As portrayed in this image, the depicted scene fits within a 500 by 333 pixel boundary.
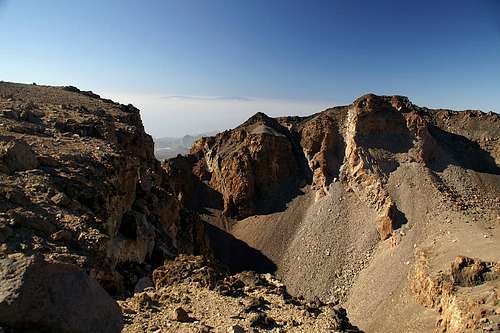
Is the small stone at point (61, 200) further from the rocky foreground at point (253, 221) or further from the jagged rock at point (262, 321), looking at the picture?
the jagged rock at point (262, 321)

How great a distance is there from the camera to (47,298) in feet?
20.4

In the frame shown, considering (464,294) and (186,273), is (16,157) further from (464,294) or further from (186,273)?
(464,294)

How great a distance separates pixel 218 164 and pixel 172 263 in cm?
5034

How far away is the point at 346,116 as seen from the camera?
195ft

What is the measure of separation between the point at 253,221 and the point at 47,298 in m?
52.6

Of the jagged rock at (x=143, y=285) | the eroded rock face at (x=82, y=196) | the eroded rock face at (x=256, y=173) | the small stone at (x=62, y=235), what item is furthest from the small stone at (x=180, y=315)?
the eroded rock face at (x=256, y=173)

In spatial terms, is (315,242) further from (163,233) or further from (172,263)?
(172,263)

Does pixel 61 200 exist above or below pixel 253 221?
above

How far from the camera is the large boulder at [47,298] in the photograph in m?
5.97

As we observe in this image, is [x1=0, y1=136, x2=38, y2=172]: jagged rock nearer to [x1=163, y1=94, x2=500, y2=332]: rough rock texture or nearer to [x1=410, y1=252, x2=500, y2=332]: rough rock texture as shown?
[x1=410, y1=252, x2=500, y2=332]: rough rock texture

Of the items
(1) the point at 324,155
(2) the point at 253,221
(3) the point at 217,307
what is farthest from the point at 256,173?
(3) the point at 217,307

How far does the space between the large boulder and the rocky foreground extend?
22 mm

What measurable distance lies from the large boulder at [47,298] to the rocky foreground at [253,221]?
2 cm

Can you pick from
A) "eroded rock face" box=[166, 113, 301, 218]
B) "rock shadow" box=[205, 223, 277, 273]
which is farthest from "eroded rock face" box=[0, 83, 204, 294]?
"eroded rock face" box=[166, 113, 301, 218]
